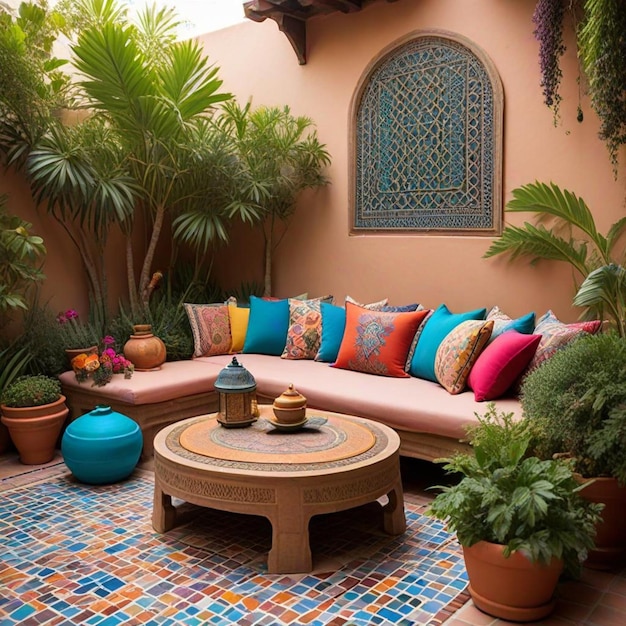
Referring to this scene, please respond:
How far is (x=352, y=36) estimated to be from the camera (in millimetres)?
5324

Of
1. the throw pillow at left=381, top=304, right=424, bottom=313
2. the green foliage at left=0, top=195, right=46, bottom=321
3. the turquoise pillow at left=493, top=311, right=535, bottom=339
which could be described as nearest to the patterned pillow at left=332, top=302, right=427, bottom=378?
the throw pillow at left=381, top=304, right=424, bottom=313

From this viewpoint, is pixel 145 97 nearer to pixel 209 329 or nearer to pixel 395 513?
pixel 209 329

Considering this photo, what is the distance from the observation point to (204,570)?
2924 millimetres

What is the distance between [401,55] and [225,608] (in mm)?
4033

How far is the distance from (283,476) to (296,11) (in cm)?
395

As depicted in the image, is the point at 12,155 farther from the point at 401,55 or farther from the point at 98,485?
the point at 401,55

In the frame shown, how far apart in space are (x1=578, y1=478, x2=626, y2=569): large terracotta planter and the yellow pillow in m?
3.19

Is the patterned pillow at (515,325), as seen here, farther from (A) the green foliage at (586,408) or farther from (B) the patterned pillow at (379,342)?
(A) the green foliage at (586,408)

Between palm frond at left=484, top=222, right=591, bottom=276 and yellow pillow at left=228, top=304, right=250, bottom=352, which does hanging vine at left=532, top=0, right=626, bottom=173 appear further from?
yellow pillow at left=228, top=304, right=250, bottom=352

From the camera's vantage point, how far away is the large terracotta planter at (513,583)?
2.44m

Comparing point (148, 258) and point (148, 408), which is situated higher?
point (148, 258)

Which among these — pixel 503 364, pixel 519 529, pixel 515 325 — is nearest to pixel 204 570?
pixel 519 529

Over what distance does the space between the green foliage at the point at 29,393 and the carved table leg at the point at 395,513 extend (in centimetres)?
238

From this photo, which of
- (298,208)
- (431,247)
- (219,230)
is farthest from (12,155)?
(431,247)
